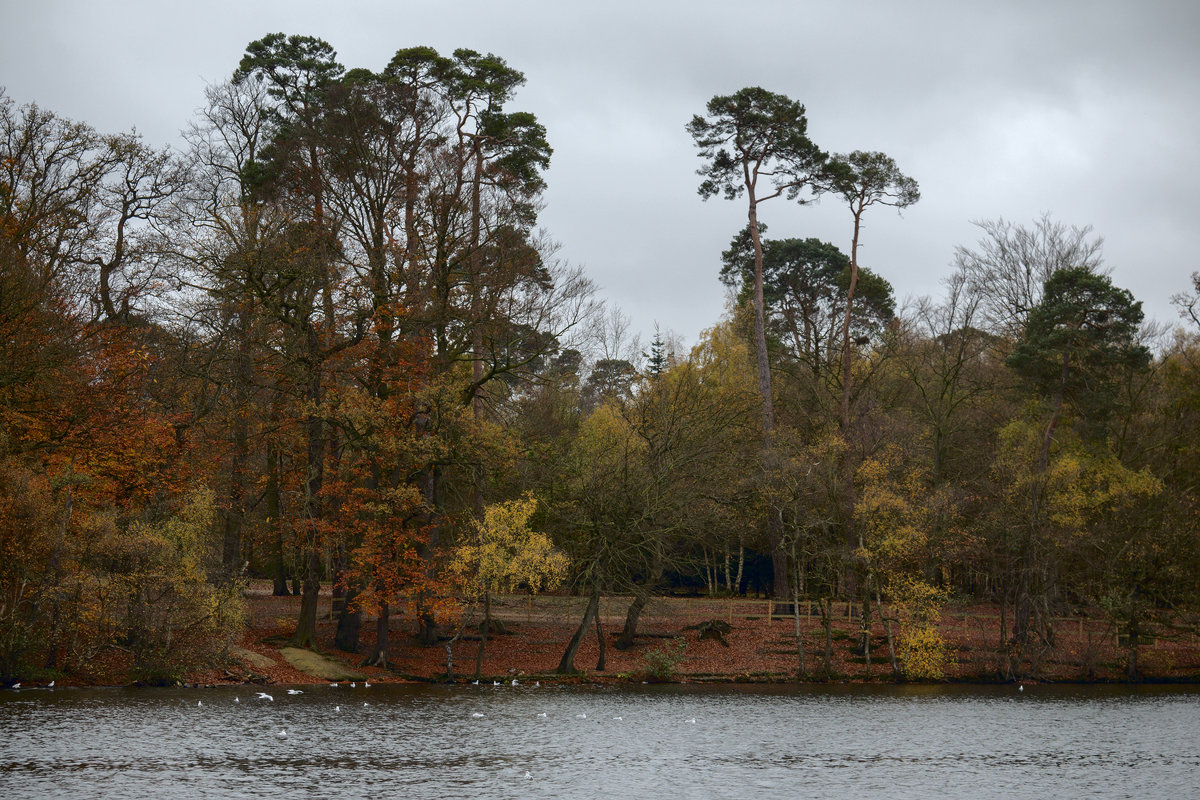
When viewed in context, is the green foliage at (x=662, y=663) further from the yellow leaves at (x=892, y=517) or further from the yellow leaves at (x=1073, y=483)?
the yellow leaves at (x=1073, y=483)

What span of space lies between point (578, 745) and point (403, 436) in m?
17.7

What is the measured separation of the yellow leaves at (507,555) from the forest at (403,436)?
0.55 ft

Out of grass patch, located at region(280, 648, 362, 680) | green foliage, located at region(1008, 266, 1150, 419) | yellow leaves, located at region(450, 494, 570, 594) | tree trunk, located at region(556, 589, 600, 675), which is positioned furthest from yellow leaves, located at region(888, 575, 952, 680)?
grass patch, located at region(280, 648, 362, 680)

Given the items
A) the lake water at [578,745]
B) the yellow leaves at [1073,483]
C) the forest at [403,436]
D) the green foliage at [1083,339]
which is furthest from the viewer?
the green foliage at [1083,339]

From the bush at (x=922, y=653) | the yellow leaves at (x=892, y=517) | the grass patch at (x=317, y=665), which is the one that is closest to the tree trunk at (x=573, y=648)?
the grass patch at (x=317, y=665)

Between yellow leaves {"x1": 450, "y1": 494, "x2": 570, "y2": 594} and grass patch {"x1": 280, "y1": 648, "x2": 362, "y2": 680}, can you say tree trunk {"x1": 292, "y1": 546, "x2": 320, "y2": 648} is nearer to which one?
grass patch {"x1": 280, "y1": 648, "x2": 362, "y2": 680}

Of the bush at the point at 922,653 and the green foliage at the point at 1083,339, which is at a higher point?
the green foliage at the point at 1083,339

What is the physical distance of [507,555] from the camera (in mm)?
39188

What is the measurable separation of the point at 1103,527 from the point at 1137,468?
7320 millimetres

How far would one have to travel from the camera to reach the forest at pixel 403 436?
36500mm

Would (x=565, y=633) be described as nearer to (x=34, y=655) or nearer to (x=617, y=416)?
(x=617, y=416)

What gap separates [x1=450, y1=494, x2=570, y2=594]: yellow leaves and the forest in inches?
6.5

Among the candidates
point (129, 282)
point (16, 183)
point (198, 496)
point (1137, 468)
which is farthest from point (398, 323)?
point (1137, 468)

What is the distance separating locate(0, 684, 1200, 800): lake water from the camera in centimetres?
1988
